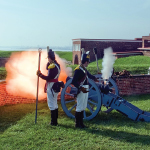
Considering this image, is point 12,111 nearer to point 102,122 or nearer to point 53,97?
point 53,97

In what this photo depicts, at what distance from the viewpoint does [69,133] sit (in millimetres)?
5102

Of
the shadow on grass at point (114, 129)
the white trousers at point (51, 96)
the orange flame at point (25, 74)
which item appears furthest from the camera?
the orange flame at point (25, 74)

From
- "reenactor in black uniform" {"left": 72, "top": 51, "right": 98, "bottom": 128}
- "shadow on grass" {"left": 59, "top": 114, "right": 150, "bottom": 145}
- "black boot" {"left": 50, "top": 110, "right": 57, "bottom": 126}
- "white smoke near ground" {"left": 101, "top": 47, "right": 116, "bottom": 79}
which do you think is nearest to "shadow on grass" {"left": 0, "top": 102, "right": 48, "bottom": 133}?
"black boot" {"left": 50, "top": 110, "right": 57, "bottom": 126}

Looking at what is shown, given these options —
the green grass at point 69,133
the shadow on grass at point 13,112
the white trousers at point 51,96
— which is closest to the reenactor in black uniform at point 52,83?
the white trousers at point 51,96

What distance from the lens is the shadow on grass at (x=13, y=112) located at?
585 cm

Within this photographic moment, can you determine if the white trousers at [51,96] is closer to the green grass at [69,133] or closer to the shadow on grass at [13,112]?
the green grass at [69,133]

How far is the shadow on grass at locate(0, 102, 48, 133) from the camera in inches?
230

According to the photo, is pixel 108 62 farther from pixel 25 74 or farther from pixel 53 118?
pixel 25 74

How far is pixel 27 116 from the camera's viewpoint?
6.34 metres

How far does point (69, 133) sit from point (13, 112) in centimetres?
237

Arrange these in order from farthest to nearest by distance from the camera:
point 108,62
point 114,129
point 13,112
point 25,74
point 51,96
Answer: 1. point 25,74
2. point 13,112
3. point 108,62
4. point 51,96
5. point 114,129

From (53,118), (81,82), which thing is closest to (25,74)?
(53,118)

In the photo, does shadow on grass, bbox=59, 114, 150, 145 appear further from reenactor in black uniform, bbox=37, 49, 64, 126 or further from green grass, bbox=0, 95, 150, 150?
reenactor in black uniform, bbox=37, 49, 64, 126

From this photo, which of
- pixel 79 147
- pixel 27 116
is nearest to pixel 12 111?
pixel 27 116
